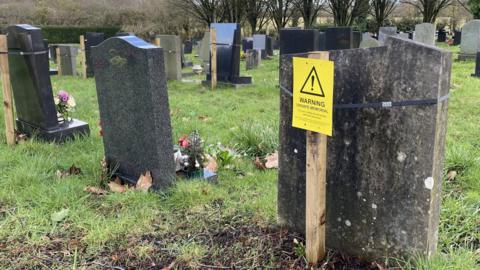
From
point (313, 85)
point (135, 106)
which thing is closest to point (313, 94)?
point (313, 85)

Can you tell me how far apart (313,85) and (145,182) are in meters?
2.00

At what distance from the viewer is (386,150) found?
2.40m

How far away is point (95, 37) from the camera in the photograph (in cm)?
1399

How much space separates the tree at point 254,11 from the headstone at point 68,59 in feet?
72.6

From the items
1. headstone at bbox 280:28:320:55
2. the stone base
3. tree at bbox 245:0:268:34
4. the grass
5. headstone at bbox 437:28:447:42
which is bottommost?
the grass

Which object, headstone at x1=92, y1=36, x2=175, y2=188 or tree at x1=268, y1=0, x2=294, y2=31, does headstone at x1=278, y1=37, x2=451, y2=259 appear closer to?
headstone at x1=92, y1=36, x2=175, y2=188

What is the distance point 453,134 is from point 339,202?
397cm

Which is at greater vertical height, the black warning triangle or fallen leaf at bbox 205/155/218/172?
the black warning triangle

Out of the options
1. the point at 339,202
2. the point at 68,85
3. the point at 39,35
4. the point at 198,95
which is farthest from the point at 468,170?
the point at 68,85

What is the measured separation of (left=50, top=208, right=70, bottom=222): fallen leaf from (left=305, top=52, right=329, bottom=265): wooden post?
1.86 metres

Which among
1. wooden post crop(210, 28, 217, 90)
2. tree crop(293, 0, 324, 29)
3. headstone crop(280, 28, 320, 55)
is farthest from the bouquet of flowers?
tree crop(293, 0, 324, 29)

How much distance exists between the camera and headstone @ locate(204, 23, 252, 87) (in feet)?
36.6

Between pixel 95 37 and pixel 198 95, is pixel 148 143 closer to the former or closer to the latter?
pixel 198 95

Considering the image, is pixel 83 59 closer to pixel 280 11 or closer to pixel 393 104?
pixel 393 104
